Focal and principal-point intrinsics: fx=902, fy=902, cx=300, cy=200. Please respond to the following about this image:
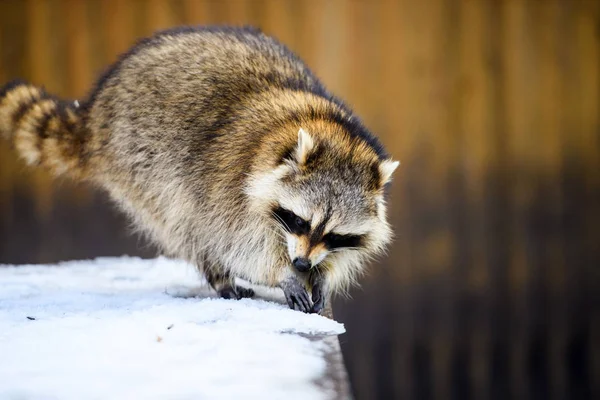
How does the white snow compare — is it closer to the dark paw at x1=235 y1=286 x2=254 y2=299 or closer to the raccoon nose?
the raccoon nose

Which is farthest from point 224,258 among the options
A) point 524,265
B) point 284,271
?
point 524,265

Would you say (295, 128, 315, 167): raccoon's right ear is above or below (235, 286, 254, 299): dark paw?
above

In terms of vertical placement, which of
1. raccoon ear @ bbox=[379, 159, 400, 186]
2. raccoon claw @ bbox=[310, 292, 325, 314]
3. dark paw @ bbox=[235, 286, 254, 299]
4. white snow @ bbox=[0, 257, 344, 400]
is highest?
raccoon ear @ bbox=[379, 159, 400, 186]

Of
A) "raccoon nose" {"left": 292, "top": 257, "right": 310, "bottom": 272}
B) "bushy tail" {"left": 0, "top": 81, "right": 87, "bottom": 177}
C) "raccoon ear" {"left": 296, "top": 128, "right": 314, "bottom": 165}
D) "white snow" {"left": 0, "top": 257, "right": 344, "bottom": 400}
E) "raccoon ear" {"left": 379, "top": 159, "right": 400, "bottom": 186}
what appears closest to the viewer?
"white snow" {"left": 0, "top": 257, "right": 344, "bottom": 400}

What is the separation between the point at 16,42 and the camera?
266 inches

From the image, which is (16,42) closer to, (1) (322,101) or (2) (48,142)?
(2) (48,142)

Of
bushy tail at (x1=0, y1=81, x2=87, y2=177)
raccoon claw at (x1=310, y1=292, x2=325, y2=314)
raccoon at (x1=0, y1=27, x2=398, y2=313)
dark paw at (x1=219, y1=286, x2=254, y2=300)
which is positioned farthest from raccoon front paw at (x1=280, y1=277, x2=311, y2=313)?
bushy tail at (x1=0, y1=81, x2=87, y2=177)

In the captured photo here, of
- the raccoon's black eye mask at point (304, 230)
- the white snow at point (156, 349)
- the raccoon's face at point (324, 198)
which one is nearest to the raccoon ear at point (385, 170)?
the raccoon's face at point (324, 198)

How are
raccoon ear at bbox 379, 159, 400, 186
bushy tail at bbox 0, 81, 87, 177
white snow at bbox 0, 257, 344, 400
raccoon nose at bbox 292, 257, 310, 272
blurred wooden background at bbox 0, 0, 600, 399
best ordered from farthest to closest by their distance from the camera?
1. blurred wooden background at bbox 0, 0, 600, 399
2. bushy tail at bbox 0, 81, 87, 177
3. raccoon ear at bbox 379, 159, 400, 186
4. raccoon nose at bbox 292, 257, 310, 272
5. white snow at bbox 0, 257, 344, 400

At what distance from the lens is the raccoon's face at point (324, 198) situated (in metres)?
3.57

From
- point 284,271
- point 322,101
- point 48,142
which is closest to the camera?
point 284,271

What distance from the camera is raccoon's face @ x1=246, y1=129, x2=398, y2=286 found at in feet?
11.7

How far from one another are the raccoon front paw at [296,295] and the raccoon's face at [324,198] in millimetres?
129

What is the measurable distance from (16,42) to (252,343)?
15.6 ft
